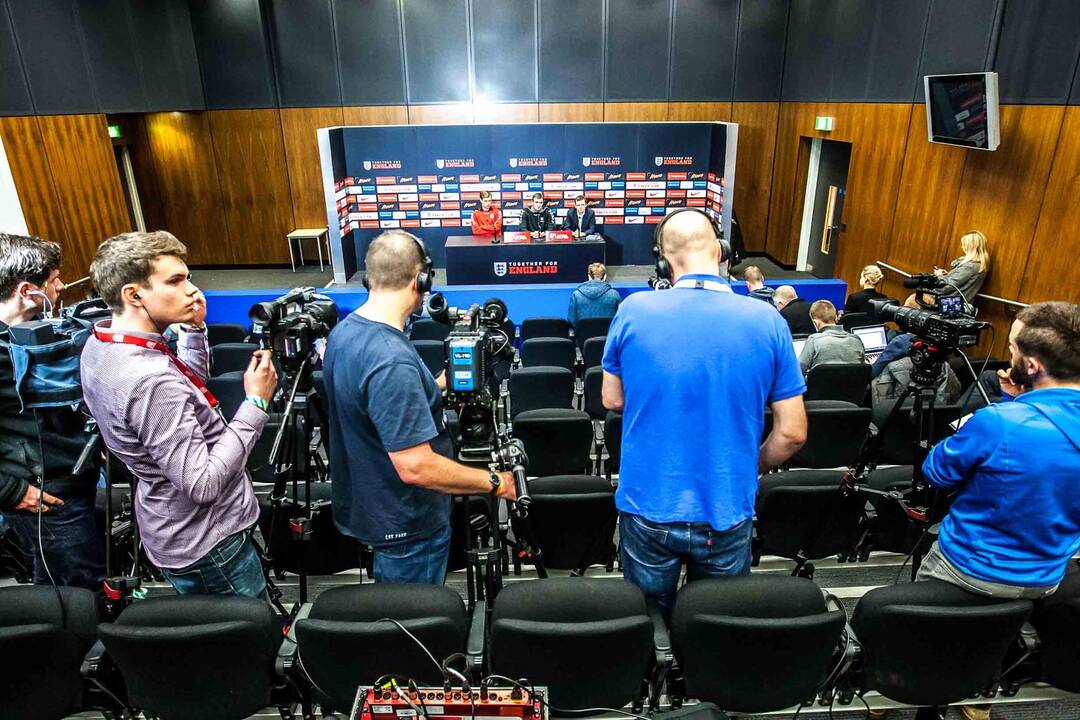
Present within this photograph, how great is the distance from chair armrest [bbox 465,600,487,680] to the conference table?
7.30 m

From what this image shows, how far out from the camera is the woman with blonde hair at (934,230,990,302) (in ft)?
18.5

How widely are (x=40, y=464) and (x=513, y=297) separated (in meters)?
5.00

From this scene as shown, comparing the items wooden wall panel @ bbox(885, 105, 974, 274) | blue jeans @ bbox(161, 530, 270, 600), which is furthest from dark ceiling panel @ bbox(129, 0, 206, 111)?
wooden wall panel @ bbox(885, 105, 974, 274)

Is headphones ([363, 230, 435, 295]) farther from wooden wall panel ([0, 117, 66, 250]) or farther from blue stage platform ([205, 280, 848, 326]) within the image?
wooden wall panel ([0, 117, 66, 250])

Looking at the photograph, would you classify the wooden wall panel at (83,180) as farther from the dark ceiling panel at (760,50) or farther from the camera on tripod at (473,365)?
the dark ceiling panel at (760,50)

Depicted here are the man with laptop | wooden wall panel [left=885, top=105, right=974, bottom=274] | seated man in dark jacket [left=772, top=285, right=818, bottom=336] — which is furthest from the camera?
wooden wall panel [left=885, top=105, right=974, bottom=274]

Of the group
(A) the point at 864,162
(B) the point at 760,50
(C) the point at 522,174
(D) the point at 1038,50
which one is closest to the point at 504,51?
(C) the point at 522,174

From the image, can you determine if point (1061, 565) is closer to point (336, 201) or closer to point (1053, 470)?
point (1053, 470)

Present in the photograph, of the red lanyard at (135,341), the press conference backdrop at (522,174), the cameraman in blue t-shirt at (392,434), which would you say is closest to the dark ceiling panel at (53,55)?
the press conference backdrop at (522,174)

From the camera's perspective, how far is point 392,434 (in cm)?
164

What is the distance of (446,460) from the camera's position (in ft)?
5.65

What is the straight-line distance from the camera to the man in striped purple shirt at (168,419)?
155 centimetres

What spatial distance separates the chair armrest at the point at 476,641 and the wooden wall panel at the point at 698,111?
31.7 ft

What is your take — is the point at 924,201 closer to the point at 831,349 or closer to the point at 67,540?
the point at 831,349
